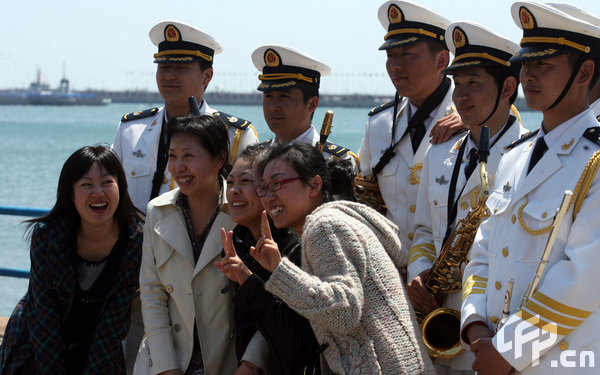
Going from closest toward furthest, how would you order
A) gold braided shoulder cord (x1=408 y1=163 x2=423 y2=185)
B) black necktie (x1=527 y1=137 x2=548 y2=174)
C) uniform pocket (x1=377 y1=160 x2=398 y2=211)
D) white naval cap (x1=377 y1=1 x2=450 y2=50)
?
1. black necktie (x1=527 y1=137 x2=548 y2=174)
2. gold braided shoulder cord (x1=408 y1=163 x2=423 y2=185)
3. uniform pocket (x1=377 y1=160 x2=398 y2=211)
4. white naval cap (x1=377 y1=1 x2=450 y2=50)

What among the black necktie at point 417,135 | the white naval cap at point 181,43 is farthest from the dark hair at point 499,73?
the white naval cap at point 181,43

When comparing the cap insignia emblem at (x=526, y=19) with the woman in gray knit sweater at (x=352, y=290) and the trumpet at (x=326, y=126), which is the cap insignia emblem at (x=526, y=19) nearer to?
the woman in gray knit sweater at (x=352, y=290)

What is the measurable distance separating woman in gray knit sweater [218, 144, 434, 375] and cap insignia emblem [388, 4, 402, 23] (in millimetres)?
1721

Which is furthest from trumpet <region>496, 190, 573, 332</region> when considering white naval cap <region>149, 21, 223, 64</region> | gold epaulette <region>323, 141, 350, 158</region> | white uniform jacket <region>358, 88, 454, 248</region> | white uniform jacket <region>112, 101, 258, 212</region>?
white naval cap <region>149, 21, 223, 64</region>

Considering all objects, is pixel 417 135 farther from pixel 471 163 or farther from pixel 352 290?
pixel 352 290

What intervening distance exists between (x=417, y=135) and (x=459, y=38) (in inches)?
27.9

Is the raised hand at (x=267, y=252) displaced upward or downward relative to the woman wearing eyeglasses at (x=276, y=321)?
upward

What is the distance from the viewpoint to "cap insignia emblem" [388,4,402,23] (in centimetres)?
464

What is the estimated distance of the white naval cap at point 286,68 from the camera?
4961mm

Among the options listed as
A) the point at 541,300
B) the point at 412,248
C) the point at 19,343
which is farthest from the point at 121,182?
the point at 541,300

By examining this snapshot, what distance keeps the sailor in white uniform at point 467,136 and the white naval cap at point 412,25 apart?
0.55 metres

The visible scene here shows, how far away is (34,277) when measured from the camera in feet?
13.6

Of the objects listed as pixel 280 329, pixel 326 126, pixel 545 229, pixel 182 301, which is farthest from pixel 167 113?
pixel 545 229

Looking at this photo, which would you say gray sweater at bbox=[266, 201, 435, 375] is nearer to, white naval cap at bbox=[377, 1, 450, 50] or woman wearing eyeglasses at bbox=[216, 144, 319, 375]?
woman wearing eyeglasses at bbox=[216, 144, 319, 375]
